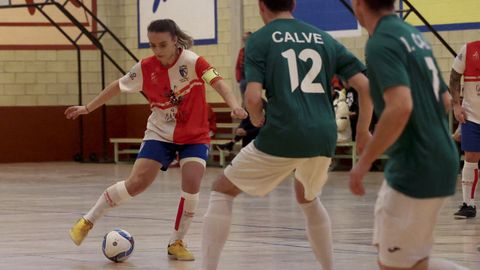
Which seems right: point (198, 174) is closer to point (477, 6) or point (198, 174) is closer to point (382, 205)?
point (382, 205)

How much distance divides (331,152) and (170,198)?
8.28 meters

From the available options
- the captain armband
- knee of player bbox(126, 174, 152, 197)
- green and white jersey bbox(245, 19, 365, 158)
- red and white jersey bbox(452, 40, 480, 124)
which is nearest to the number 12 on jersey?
green and white jersey bbox(245, 19, 365, 158)

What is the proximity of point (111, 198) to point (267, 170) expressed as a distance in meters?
2.53

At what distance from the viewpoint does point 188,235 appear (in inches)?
424

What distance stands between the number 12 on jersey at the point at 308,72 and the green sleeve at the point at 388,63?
1.76 m

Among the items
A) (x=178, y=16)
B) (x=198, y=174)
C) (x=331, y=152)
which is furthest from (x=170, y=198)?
(x=178, y=16)

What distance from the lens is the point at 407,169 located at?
5.22m

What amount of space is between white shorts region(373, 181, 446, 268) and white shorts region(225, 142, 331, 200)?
6.08ft

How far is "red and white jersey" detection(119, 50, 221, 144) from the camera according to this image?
9242 mm

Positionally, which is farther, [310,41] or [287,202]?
[287,202]

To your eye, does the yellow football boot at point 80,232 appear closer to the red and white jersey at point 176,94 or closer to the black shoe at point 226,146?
the red and white jersey at point 176,94

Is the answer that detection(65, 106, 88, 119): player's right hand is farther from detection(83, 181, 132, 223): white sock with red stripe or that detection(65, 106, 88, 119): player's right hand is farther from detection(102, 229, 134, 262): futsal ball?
detection(102, 229, 134, 262): futsal ball

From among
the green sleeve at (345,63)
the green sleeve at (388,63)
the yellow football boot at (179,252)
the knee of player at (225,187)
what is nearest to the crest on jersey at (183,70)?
the yellow football boot at (179,252)

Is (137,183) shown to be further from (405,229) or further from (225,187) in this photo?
(405,229)
